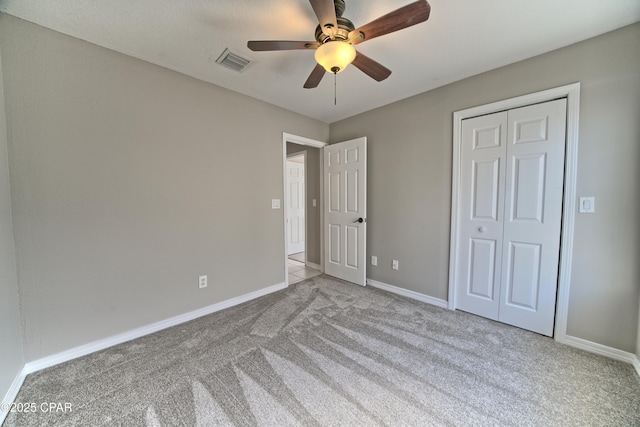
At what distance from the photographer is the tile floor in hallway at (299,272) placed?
356 cm

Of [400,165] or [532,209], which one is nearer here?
[532,209]

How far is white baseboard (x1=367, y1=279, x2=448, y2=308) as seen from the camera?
8.74 feet

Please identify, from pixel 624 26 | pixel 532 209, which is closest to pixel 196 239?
pixel 532 209

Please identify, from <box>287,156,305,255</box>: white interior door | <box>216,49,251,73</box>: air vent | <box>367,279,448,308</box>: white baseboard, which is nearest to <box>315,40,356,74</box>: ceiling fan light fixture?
<box>216,49,251,73</box>: air vent

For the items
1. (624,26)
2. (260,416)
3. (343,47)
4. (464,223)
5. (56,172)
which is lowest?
(260,416)

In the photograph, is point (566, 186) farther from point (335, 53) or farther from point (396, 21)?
point (335, 53)

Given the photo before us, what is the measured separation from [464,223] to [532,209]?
55 cm

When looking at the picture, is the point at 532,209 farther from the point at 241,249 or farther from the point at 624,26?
the point at 241,249

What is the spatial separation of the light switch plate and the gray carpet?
111 cm

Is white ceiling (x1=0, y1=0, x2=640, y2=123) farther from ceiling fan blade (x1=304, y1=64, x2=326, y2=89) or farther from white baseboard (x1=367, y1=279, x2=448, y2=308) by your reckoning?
white baseboard (x1=367, y1=279, x2=448, y2=308)

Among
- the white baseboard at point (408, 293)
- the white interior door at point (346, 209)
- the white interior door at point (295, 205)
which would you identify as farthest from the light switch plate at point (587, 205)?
the white interior door at point (295, 205)

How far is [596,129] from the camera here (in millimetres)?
1823

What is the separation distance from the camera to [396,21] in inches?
51.0

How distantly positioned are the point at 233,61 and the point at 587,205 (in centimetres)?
313
